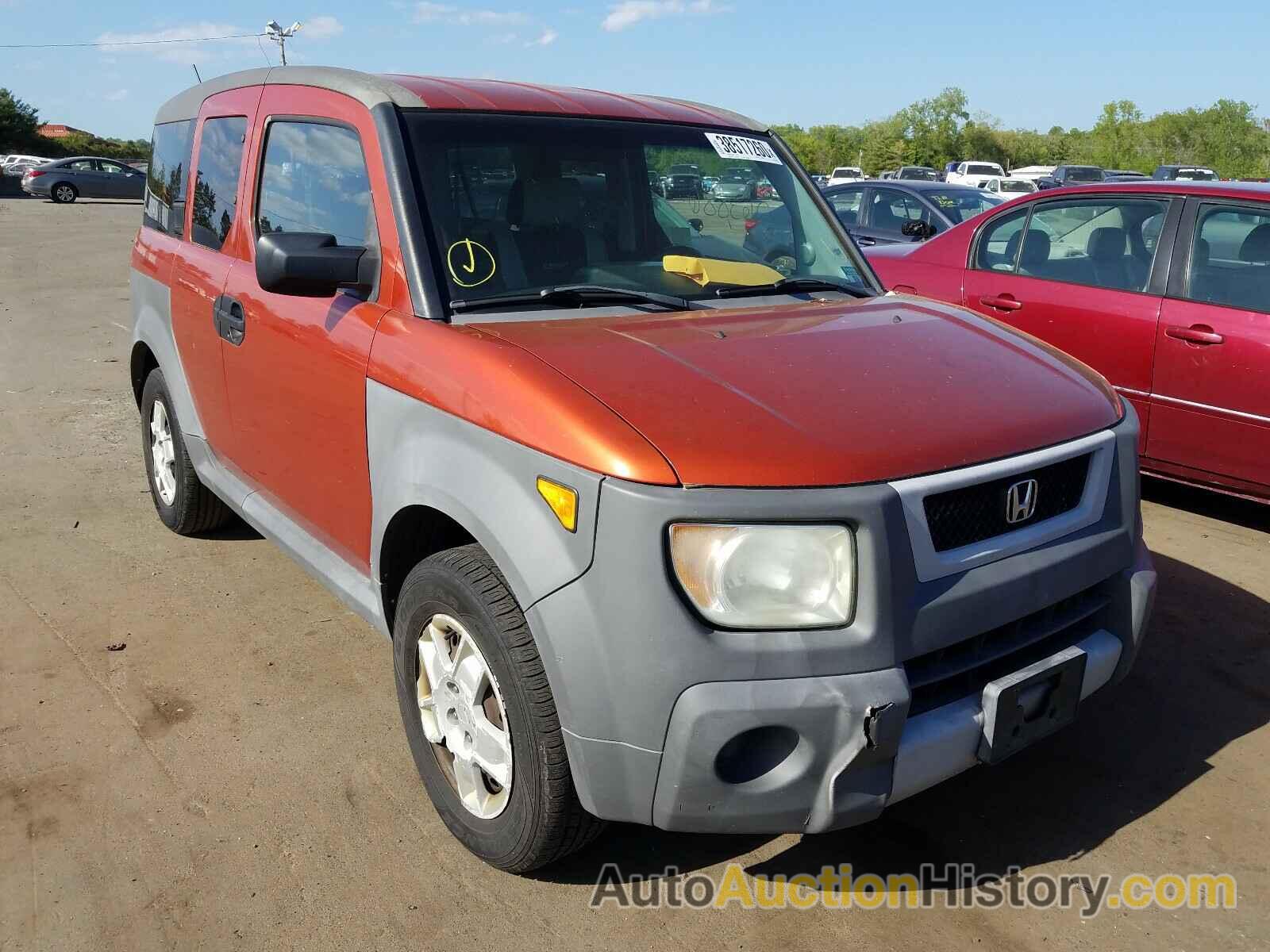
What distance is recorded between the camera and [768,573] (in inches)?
86.5

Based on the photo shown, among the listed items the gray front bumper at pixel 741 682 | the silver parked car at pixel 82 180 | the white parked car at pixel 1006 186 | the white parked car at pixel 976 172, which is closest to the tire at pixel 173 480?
the gray front bumper at pixel 741 682

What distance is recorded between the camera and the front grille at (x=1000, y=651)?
236cm

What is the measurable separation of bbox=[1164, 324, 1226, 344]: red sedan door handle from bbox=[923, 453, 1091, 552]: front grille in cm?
297

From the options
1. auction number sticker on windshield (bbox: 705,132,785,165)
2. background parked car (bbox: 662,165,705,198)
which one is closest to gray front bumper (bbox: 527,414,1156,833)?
background parked car (bbox: 662,165,705,198)

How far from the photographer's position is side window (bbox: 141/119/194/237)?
4.50 m

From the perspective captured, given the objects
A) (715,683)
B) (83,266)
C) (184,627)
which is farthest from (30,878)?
(83,266)

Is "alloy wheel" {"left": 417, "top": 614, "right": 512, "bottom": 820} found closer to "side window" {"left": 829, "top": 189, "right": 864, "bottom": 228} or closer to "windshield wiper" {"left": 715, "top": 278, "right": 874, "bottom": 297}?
"windshield wiper" {"left": 715, "top": 278, "right": 874, "bottom": 297}

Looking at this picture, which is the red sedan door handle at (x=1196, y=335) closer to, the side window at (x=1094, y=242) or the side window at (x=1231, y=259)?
the side window at (x=1231, y=259)

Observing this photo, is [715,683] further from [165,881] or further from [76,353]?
[76,353]

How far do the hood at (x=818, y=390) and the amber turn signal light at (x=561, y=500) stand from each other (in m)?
0.20

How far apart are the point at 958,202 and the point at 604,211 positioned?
30.0 feet

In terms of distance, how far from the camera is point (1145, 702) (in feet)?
11.9

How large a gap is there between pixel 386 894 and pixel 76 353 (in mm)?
8385

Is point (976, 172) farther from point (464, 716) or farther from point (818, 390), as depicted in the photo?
point (464, 716)
